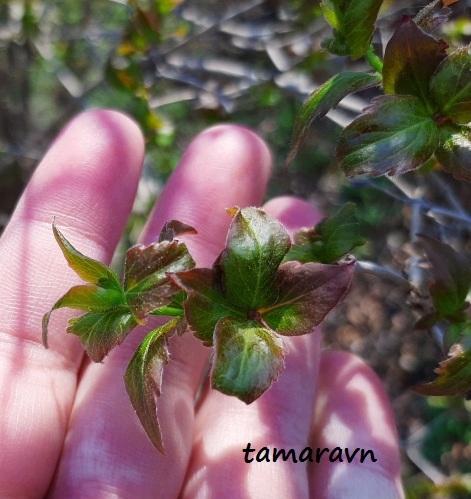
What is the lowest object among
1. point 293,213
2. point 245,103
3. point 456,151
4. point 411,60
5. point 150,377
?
point 150,377

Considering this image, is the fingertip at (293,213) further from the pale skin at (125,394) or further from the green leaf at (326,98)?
the green leaf at (326,98)

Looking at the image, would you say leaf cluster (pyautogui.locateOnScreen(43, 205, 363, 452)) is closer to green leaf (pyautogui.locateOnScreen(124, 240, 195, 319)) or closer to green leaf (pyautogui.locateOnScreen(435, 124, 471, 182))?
green leaf (pyautogui.locateOnScreen(124, 240, 195, 319))

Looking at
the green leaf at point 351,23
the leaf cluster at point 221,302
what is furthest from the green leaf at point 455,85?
the leaf cluster at point 221,302

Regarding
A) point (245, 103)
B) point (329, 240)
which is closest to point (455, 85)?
point (329, 240)

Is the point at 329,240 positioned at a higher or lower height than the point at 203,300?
higher

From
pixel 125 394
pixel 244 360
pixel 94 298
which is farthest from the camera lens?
pixel 125 394

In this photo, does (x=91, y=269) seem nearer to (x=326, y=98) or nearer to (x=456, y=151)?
(x=326, y=98)

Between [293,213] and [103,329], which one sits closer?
[103,329]

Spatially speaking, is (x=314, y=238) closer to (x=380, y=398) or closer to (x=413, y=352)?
(x=380, y=398)
